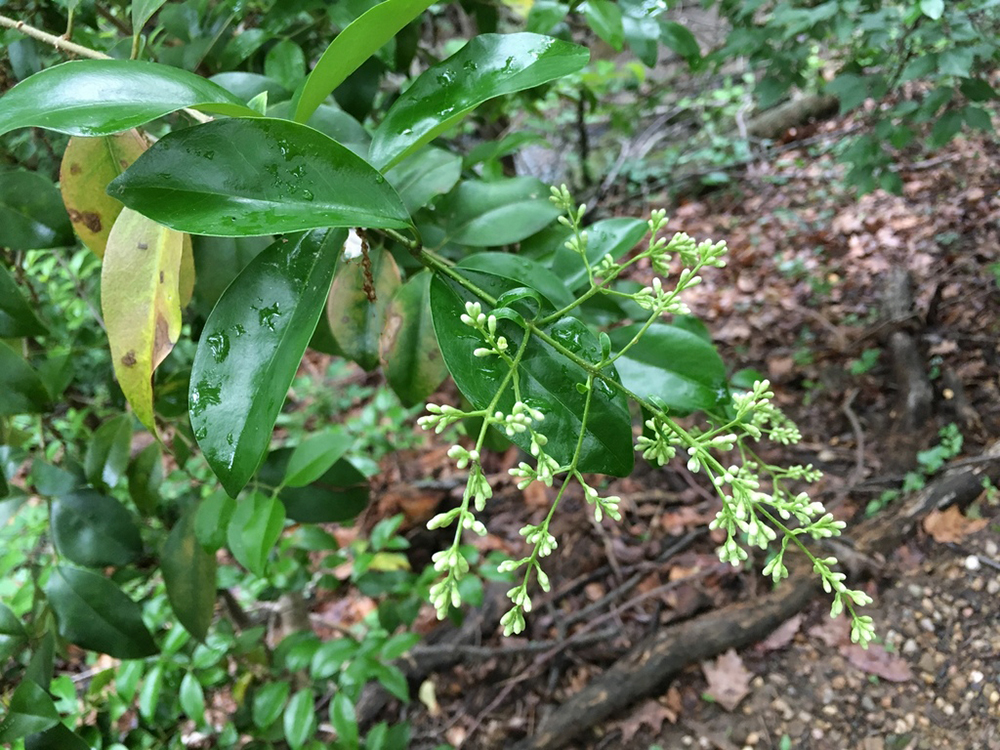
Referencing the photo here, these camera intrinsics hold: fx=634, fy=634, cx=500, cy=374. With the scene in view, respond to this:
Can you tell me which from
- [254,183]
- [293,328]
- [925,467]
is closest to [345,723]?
[293,328]

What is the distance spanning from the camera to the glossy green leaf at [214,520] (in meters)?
0.90

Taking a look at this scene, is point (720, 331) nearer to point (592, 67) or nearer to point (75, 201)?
point (592, 67)

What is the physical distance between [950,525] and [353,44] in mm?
1772

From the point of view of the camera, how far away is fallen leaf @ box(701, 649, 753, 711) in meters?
1.53

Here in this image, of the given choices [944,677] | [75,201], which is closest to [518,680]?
[944,677]

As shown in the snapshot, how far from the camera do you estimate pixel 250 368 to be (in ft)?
1.91

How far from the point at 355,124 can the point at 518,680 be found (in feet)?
4.90

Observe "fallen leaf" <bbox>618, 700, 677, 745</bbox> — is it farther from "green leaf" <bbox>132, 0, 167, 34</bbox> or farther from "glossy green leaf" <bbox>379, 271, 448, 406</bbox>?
"green leaf" <bbox>132, 0, 167, 34</bbox>

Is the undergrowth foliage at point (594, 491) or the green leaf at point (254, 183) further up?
the green leaf at point (254, 183)

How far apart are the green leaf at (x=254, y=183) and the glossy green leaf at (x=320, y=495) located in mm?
581

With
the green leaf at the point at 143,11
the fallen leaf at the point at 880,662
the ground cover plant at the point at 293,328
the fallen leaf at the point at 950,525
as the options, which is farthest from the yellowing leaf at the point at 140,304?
the fallen leaf at the point at 950,525

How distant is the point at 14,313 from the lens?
81cm

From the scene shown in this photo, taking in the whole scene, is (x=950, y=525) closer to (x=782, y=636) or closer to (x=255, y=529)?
(x=782, y=636)

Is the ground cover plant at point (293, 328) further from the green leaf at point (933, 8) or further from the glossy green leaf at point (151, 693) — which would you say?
the green leaf at point (933, 8)
